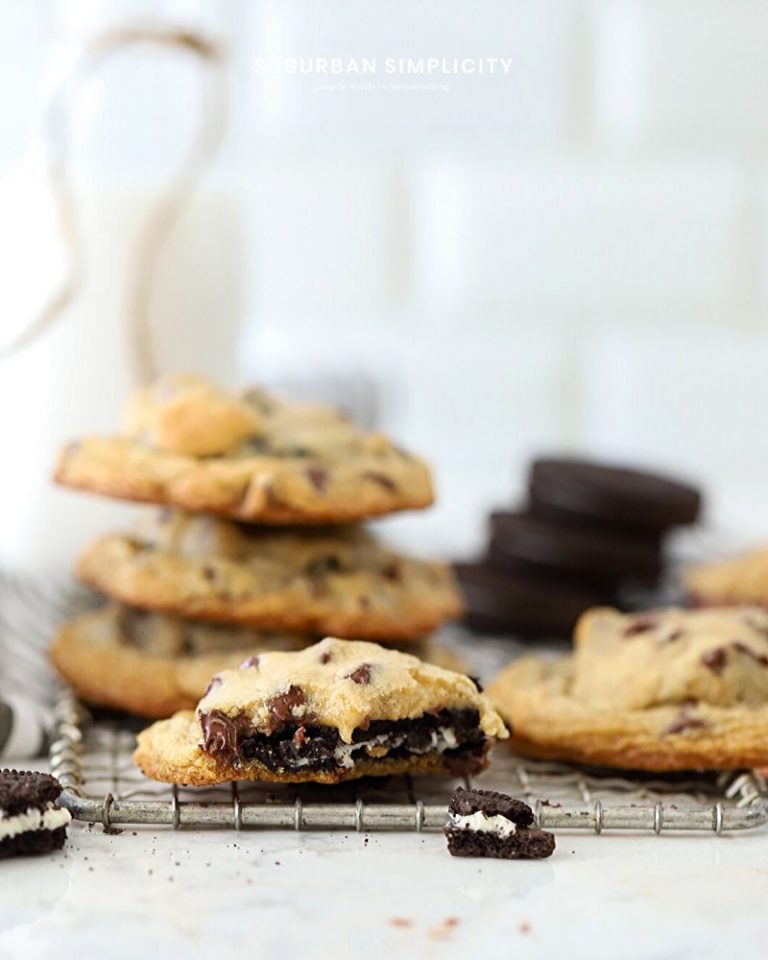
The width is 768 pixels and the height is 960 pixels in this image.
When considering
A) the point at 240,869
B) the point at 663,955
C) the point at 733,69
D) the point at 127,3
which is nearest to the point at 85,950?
the point at 240,869

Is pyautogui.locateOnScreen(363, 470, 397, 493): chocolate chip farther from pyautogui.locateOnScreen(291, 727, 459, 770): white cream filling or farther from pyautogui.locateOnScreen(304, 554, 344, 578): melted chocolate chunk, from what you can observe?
pyautogui.locateOnScreen(291, 727, 459, 770): white cream filling

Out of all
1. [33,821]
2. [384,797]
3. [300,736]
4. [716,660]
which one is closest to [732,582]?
[716,660]

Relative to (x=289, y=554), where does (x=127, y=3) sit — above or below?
above

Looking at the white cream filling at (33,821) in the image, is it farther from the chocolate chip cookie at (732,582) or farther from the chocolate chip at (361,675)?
the chocolate chip cookie at (732,582)

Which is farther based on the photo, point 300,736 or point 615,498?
point 615,498

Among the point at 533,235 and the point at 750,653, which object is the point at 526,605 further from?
the point at 533,235

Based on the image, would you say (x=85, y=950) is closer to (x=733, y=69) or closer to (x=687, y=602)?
(x=687, y=602)
